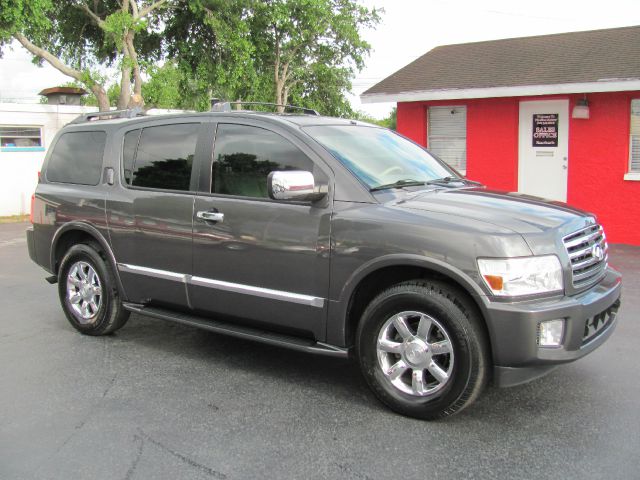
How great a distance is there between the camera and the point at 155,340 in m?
5.96

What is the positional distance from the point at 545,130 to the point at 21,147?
16.0 m

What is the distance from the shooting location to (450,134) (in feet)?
43.8

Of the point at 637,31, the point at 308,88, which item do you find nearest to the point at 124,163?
the point at 637,31

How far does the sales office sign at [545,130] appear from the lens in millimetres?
12039

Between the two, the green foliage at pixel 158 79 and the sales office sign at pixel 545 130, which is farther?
the green foliage at pixel 158 79

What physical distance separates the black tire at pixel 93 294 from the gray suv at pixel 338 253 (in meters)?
0.02

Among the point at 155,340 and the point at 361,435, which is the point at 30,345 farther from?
the point at 361,435

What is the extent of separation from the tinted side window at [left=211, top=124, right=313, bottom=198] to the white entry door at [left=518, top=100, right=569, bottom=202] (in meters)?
8.55

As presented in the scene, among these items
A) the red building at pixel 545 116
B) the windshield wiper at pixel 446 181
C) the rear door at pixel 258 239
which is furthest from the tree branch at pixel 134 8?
the windshield wiper at pixel 446 181

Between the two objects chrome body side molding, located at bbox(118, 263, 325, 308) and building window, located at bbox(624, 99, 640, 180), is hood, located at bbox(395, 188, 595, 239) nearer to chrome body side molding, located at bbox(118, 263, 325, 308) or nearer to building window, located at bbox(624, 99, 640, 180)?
chrome body side molding, located at bbox(118, 263, 325, 308)

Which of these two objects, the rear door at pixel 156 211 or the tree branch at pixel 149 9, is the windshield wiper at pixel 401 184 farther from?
the tree branch at pixel 149 9

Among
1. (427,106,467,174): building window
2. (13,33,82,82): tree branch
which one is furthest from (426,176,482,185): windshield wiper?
(13,33,82,82): tree branch

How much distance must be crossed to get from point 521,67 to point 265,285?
9.92 metres

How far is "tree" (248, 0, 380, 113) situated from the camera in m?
28.0
